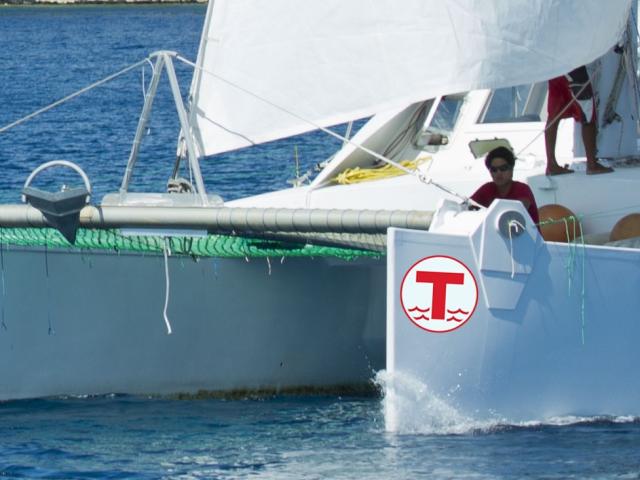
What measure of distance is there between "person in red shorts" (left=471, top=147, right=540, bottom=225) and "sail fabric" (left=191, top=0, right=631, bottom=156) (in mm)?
398

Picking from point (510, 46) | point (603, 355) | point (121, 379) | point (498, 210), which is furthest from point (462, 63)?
point (121, 379)

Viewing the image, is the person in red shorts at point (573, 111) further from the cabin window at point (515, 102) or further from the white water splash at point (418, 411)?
the white water splash at point (418, 411)

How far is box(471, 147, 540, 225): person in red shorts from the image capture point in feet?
28.9

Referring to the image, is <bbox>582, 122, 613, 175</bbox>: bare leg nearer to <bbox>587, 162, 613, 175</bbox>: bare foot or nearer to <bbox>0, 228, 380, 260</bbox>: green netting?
<bbox>587, 162, 613, 175</bbox>: bare foot

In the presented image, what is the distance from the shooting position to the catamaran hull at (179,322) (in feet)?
31.7

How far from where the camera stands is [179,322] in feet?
32.3

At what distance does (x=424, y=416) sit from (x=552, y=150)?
6.99 feet

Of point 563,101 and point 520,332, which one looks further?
point 563,101

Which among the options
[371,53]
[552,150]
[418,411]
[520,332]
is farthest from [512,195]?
[418,411]

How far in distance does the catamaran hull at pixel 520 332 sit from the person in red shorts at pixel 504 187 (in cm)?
52

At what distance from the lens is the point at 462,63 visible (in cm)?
873

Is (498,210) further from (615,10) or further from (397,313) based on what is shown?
(615,10)

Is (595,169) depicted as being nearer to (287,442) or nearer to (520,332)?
(520,332)

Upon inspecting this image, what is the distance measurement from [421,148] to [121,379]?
2588mm
